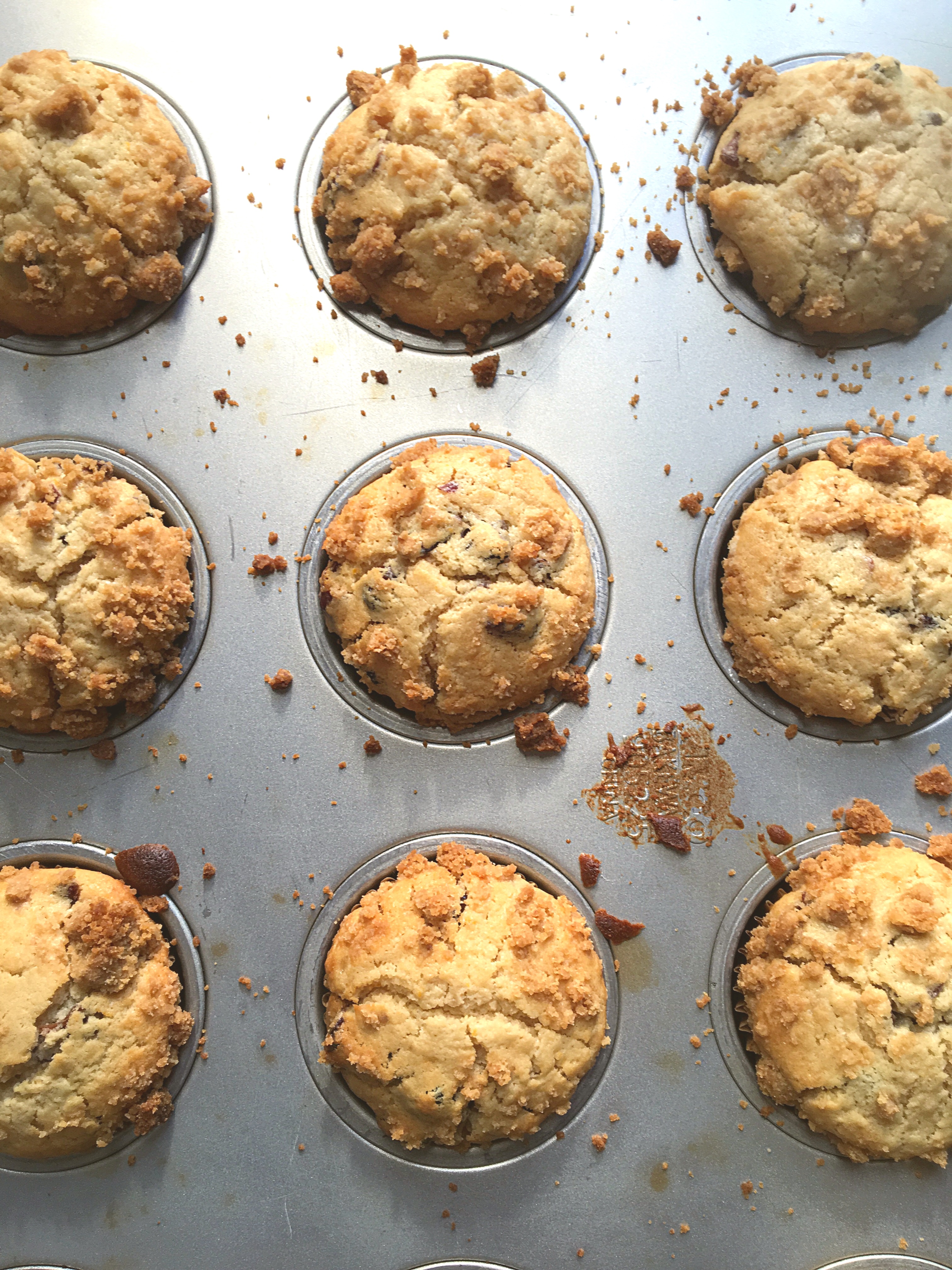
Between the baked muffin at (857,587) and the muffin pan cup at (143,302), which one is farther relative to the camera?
the muffin pan cup at (143,302)

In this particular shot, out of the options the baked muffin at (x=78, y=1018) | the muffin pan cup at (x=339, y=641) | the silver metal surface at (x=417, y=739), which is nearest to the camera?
the baked muffin at (x=78, y=1018)

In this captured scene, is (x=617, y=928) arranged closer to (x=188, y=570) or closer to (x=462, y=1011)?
(x=462, y=1011)

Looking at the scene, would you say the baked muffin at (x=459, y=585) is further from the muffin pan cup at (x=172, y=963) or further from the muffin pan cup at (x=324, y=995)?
the muffin pan cup at (x=172, y=963)

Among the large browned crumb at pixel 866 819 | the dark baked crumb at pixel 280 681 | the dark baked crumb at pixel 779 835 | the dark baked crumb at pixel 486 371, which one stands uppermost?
the dark baked crumb at pixel 486 371

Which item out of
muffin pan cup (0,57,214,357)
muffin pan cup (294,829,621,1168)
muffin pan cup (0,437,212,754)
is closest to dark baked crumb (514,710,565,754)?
muffin pan cup (294,829,621,1168)

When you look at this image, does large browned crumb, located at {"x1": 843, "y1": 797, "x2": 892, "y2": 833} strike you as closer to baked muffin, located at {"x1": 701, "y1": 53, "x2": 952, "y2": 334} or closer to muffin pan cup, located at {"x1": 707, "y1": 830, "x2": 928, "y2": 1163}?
muffin pan cup, located at {"x1": 707, "y1": 830, "x2": 928, "y2": 1163}

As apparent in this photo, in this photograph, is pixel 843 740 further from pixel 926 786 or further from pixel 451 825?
pixel 451 825

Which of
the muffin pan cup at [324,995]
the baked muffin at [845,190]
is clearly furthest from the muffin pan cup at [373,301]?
the muffin pan cup at [324,995]
